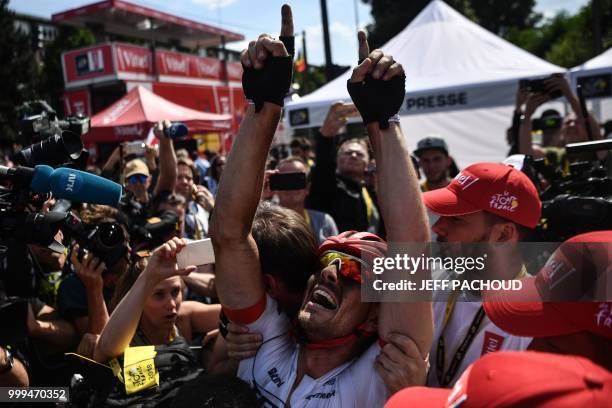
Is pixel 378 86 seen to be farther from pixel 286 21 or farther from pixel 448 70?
pixel 448 70

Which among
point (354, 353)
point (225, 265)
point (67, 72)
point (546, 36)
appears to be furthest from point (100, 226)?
point (546, 36)

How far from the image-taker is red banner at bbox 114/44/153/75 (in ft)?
64.1

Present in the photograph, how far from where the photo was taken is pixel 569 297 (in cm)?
115

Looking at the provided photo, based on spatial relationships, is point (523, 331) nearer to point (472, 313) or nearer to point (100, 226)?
point (472, 313)

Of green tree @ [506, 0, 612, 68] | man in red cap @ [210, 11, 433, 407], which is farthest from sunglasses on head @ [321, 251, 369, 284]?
green tree @ [506, 0, 612, 68]

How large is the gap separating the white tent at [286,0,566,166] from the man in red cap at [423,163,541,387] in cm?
353

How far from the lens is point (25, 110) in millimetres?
2590

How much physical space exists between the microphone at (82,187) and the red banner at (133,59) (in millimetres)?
19909

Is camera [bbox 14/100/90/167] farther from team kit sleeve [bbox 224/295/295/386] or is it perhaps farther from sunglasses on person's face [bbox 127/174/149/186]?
sunglasses on person's face [bbox 127/174/149/186]

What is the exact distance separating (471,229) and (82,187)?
4.33 ft

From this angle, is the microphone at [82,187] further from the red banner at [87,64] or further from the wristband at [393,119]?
the red banner at [87,64]

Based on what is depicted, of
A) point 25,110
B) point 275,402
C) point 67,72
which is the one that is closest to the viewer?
point 275,402

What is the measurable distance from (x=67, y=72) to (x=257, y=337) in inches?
875

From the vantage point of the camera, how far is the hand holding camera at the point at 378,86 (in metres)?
1.25
